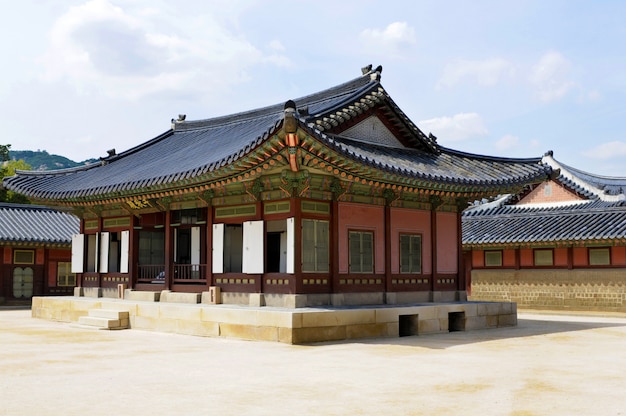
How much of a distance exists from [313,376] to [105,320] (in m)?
11.4

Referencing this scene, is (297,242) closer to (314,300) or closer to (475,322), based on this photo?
(314,300)

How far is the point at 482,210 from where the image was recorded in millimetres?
36781

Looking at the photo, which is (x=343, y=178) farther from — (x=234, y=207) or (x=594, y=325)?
(x=594, y=325)

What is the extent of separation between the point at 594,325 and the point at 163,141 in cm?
1896

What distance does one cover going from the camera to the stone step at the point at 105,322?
20406 millimetres

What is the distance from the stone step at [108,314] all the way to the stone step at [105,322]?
12 centimetres

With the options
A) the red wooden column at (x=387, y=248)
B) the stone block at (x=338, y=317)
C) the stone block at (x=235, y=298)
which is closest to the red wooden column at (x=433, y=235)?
the red wooden column at (x=387, y=248)

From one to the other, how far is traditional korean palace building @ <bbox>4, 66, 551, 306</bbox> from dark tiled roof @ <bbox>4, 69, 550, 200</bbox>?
0.24ft

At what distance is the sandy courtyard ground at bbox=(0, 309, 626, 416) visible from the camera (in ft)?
28.8

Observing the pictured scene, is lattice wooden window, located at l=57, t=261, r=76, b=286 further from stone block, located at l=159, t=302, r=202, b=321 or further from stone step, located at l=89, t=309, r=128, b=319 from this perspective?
stone block, located at l=159, t=302, r=202, b=321

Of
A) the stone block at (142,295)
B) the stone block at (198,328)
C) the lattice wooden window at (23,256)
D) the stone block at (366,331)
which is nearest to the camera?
the stone block at (366,331)

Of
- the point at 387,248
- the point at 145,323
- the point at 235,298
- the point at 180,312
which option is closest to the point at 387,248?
the point at 387,248

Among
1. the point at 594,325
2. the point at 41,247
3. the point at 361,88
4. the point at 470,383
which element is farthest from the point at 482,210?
the point at 470,383

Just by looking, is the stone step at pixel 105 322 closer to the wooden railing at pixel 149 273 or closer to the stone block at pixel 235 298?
the wooden railing at pixel 149 273
